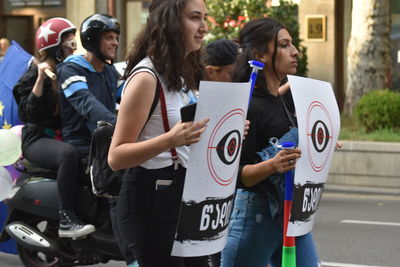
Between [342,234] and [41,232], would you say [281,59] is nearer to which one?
[41,232]

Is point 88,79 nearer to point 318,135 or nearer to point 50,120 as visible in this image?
point 50,120

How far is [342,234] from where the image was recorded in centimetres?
866

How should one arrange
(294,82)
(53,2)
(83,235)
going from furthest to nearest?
(53,2)
(83,235)
(294,82)

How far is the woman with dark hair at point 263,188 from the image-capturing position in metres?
4.01

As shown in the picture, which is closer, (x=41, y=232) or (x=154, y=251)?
(x=154, y=251)

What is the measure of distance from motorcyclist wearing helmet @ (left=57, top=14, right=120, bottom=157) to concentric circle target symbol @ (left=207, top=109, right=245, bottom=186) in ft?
8.52

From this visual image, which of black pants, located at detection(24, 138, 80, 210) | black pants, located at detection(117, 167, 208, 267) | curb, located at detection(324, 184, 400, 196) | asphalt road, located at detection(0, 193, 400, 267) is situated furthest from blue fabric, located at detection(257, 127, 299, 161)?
curb, located at detection(324, 184, 400, 196)

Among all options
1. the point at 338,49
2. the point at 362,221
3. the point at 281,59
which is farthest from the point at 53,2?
the point at 281,59

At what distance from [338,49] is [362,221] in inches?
405

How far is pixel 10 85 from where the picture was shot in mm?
6984

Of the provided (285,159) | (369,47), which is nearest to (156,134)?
(285,159)

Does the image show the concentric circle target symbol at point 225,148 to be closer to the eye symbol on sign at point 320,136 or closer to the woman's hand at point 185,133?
the woman's hand at point 185,133

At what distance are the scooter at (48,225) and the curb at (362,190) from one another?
565 cm

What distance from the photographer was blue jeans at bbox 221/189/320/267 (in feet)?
13.2
